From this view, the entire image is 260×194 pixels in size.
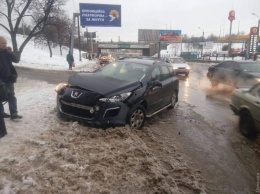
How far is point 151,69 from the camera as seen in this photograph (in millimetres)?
6793

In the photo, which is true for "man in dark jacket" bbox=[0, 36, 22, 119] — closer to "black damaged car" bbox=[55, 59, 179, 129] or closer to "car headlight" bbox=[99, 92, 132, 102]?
"black damaged car" bbox=[55, 59, 179, 129]

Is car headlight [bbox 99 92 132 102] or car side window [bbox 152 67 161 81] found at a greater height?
car side window [bbox 152 67 161 81]

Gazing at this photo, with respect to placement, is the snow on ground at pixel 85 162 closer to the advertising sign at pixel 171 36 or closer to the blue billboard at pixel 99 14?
the blue billboard at pixel 99 14

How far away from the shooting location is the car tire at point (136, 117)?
5.61 meters

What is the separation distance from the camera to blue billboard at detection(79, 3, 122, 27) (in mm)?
25234

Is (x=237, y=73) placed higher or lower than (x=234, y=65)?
lower

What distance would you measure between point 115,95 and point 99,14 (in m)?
21.8

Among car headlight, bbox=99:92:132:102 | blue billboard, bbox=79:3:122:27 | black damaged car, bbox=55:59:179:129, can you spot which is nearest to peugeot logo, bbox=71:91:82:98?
black damaged car, bbox=55:59:179:129

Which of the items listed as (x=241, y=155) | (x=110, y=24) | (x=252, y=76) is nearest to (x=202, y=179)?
(x=241, y=155)

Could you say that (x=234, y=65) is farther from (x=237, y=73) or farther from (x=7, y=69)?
(x=7, y=69)

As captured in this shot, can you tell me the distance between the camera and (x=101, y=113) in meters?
5.26

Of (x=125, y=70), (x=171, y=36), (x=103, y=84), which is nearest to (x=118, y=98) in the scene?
(x=103, y=84)

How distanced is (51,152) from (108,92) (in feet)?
5.74

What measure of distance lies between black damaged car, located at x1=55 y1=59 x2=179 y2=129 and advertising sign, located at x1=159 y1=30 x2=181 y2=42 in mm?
68641
